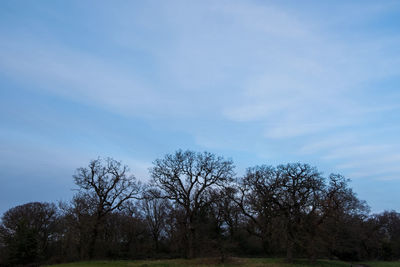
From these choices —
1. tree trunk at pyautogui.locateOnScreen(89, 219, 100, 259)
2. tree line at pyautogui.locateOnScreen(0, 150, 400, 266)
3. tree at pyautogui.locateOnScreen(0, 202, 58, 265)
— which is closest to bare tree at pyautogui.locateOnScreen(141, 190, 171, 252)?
tree line at pyautogui.locateOnScreen(0, 150, 400, 266)

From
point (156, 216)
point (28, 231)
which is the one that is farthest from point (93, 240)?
point (156, 216)

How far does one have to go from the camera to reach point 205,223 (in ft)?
125

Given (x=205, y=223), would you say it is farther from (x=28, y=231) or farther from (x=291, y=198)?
(x=28, y=231)

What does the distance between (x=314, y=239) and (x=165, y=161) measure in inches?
819

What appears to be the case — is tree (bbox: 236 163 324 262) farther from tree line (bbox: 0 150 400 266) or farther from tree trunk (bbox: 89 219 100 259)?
tree trunk (bbox: 89 219 100 259)

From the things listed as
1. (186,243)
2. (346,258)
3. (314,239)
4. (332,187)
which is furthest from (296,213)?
(346,258)

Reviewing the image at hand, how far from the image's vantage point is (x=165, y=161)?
40938mm

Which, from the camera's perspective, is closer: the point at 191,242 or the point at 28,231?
the point at 191,242

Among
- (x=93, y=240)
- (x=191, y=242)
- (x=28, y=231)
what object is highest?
Result: (x=28, y=231)

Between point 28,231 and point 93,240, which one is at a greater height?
point 28,231

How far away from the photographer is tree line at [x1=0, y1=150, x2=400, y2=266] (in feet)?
114

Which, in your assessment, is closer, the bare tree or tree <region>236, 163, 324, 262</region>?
tree <region>236, 163, 324, 262</region>

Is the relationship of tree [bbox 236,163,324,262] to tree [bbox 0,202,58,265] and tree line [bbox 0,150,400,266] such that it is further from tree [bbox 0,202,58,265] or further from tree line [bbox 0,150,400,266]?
tree [bbox 0,202,58,265]

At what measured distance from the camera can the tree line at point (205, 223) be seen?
114 ft
